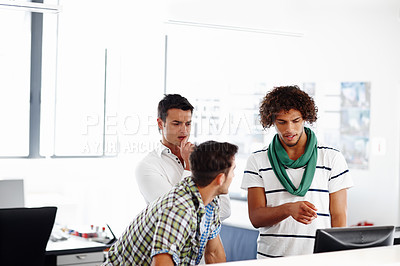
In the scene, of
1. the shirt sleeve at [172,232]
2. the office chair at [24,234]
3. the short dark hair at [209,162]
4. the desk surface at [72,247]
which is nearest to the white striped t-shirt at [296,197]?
the short dark hair at [209,162]

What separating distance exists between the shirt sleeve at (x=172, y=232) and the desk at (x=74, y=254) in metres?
1.69

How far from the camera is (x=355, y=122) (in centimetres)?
592

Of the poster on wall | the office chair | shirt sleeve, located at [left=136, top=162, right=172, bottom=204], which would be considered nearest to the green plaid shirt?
shirt sleeve, located at [left=136, top=162, right=172, bottom=204]

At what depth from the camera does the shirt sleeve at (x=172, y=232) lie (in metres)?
1.65

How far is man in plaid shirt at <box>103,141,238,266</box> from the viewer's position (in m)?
1.67

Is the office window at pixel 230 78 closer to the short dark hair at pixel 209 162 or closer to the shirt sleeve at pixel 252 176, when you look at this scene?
the shirt sleeve at pixel 252 176

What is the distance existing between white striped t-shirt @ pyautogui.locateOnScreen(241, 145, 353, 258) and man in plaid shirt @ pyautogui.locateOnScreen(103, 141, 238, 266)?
360 millimetres

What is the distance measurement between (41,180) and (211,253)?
3.89 meters

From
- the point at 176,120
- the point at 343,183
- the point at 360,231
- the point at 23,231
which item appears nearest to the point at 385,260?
the point at 360,231

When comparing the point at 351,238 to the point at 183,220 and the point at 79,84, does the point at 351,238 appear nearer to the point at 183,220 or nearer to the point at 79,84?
the point at 183,220

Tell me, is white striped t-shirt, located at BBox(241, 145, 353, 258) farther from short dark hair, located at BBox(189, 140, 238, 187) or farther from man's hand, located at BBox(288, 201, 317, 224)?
short dark hair, located at BBox(189, 140, 238, 187)

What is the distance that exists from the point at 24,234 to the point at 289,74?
14.0 feet

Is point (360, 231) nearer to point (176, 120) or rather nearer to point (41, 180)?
point (176, 120)

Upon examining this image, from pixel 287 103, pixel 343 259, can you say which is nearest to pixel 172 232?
pixel 343 259
